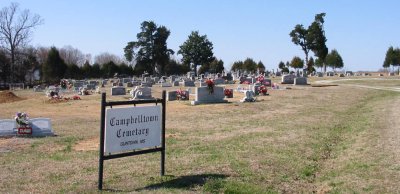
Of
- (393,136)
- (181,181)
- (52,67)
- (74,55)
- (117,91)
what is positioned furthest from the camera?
(74,55)

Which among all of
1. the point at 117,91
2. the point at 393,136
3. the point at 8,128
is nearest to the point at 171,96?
the point at 117,91

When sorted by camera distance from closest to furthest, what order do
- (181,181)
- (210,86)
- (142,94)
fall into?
(181,181) < (210,86) < (142,94)

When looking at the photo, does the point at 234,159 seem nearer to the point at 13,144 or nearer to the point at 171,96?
the point at 13,144

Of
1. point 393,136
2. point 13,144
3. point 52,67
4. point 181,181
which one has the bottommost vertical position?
point 13,144

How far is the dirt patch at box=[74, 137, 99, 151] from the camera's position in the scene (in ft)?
39.7

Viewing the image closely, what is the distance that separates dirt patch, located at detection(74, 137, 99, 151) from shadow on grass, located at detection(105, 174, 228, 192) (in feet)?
14.4

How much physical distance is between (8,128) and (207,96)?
1291 cm

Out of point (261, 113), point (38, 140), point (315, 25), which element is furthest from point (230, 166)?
point (315, 25)

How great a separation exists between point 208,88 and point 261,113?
239 inches

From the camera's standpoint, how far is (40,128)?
14766 mm

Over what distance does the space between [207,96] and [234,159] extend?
1619 cm

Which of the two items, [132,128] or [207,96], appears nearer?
[132,128]

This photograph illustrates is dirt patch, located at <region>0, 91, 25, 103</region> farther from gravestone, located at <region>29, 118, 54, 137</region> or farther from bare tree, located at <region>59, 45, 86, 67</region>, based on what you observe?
bare tree, located at <region>59, 45, 86, 67</region>

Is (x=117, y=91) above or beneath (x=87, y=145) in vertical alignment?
above
